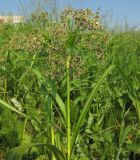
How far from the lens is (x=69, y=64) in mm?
2336

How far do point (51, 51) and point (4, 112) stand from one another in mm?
841

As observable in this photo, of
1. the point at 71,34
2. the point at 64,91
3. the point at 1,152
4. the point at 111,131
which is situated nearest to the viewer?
the point at 71,34

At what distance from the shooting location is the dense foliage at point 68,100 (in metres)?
2.27

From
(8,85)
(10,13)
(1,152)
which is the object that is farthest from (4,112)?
(10,13)

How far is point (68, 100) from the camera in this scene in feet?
7.45

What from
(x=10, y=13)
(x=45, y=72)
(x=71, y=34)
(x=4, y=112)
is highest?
(x=10, y=13)

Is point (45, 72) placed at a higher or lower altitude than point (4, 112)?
higher

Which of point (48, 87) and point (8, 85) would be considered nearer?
point (48, 87)

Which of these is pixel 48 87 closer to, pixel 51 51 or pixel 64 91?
pixel 51 51

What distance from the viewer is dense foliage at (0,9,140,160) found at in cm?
227

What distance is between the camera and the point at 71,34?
6.96 feet

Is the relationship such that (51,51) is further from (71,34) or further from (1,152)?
(1,152)

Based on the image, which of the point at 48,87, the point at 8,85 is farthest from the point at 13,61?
the point at 48,87

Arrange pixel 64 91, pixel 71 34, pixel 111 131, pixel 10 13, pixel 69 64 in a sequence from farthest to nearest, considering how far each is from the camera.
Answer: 1. pixel 10 13
2. pixel 64 91
3. pixel 111 131
4. pixel 69 64
5. pixel 71 34
